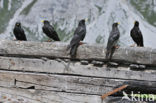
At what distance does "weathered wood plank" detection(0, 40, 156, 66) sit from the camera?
14.7ft

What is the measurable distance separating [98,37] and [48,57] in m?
115

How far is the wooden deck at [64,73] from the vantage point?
4.46 metres

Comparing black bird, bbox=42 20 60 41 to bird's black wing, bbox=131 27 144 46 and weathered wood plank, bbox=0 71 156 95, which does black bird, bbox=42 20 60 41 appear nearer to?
bird's black wing, bbox=131 27 144 46

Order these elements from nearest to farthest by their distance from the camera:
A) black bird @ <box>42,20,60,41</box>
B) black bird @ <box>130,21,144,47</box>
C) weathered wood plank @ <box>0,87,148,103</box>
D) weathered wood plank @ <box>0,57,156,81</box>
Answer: weathered wood plank @ <box>0,57,156,81</box> < weathered wood plank @ <box>0,87,148,103</box> < black bird @ <box>130,21,144,47</box> < black bird @ <box>42,20,60,41</box>

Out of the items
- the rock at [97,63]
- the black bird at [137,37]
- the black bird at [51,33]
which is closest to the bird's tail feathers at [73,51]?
the rock at [97,63]

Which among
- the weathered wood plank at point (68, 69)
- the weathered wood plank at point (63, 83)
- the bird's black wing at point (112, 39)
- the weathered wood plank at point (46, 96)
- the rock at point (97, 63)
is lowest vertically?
the weathered wood plank at point (46, 96)

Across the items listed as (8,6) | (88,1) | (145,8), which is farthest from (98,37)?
(8,6)

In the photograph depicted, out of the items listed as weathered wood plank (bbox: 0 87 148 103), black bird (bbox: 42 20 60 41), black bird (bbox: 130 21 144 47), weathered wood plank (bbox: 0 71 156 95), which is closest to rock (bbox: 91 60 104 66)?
weathered wood plank (bbox: 0 71 156 95)

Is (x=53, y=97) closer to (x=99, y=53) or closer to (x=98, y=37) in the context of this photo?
(x=99, y=53)

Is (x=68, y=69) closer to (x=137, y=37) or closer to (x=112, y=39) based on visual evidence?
(x=112, y=39)

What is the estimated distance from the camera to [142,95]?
4.42 meters

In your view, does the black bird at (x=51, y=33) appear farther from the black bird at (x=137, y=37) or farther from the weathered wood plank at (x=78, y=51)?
the weathered wood plank at (x=78, y=51)

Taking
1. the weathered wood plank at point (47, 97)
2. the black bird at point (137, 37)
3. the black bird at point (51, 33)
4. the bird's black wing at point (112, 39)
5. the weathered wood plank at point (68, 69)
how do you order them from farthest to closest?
the black bird at point (51, 33) → the black bird at point (137, 37) → the bird's black wing at point (112, 39) → the weathered wood plank at point (47, 97) → the weathered wood plank at point (68, 69)

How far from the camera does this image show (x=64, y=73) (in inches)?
188
